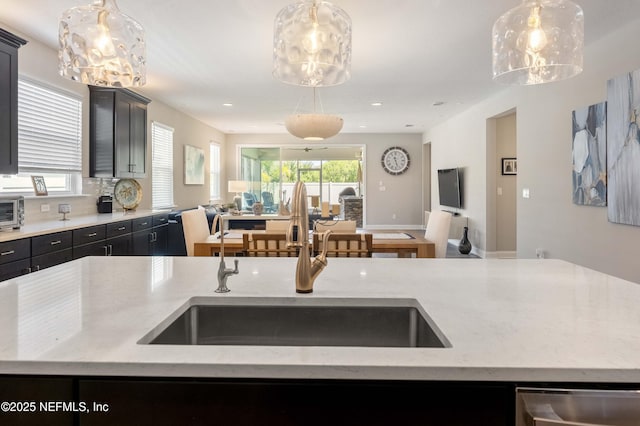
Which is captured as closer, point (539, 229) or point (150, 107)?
point (539, 229)

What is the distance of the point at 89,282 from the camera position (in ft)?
4.74

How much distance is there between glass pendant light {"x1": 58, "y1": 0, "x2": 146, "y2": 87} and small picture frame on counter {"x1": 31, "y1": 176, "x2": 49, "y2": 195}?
2.61 m

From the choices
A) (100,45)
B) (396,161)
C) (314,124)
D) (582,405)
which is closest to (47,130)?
(314,124)

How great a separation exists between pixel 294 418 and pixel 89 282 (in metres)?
1.02

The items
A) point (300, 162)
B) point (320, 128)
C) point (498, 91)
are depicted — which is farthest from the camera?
point (300, 162)

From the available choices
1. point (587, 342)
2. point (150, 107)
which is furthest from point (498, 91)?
point (587, 342)

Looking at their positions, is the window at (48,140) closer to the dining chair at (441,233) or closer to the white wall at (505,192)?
the dining chair at (441,233)

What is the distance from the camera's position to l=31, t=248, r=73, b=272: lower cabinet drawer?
10.1ft

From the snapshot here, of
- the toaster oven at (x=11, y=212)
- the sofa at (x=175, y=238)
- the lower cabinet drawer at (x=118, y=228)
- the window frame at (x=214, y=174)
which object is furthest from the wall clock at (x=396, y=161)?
the toaster oven at (x=11, y=212)

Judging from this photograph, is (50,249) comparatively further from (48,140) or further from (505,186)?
(505,186)


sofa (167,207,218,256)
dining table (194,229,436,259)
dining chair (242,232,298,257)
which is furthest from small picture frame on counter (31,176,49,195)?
dining chair (242,232,298,257)

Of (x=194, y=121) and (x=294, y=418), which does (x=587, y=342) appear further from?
(x=194, y=121)

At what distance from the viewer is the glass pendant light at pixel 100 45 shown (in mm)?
1729

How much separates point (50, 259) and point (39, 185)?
3.74 feet
